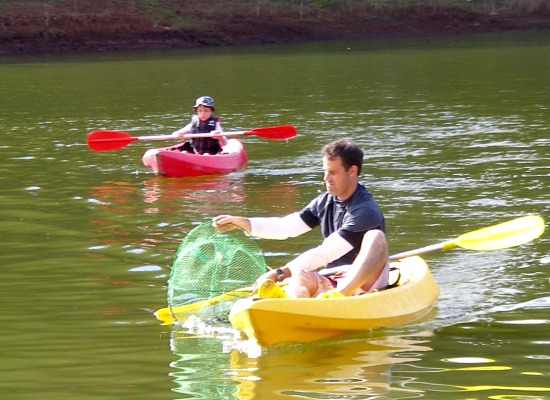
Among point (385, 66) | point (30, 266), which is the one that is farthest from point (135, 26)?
point (30, 266)

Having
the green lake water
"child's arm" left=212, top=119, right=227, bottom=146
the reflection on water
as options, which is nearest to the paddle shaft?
the green lake water

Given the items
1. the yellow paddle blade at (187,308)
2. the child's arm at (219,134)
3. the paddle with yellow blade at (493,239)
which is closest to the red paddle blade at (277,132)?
the child's arm at (219,134)

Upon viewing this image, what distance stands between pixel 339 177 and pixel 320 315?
1.00 meters

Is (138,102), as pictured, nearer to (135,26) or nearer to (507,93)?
(507,93)

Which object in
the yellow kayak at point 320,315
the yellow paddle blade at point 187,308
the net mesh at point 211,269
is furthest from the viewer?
the net mesh at point 211,269

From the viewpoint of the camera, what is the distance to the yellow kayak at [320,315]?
7031mm

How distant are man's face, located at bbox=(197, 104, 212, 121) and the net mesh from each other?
24.2ft

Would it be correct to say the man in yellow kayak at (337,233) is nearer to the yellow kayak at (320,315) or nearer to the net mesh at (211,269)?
the yellow kayak at (320,315)

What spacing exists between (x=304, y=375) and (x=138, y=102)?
62.6 feet

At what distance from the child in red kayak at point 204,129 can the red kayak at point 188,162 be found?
30 cm

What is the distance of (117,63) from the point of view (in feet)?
122

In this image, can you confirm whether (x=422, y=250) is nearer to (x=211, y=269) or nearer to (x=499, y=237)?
(x=499, y=237)

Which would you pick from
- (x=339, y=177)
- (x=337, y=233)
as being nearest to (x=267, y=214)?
(x=337, y=233)

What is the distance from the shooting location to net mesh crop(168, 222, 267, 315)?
8188mm
